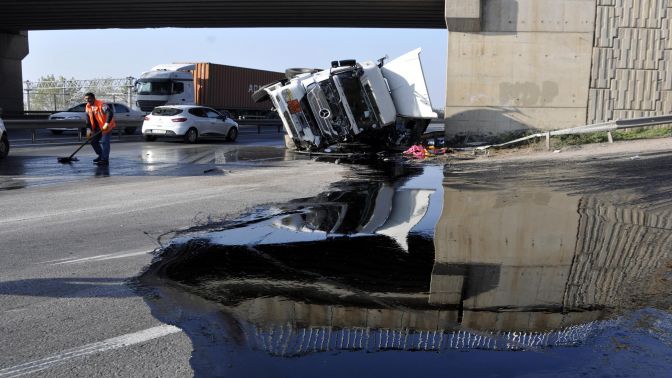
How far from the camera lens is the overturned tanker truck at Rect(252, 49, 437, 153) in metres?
17.3

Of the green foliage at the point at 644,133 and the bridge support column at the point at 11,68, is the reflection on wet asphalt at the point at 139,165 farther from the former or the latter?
the bridge support column at the point at 11,68

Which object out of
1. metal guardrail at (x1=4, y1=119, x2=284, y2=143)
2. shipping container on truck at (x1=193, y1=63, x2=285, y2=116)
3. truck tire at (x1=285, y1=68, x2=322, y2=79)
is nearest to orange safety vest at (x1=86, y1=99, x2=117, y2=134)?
truck tire at (x1=285, y1=68, x2=322, y2=79)

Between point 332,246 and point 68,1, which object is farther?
point 68,1

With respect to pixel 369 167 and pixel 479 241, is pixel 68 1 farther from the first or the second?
pixel 479 241

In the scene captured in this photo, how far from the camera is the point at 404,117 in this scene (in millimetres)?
18641

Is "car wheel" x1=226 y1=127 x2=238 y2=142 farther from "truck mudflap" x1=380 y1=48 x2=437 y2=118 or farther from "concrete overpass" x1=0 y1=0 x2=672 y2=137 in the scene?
"concrete overpass" x1=0 y1=0 x2=672 y2=137

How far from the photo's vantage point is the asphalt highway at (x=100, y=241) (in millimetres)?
3752

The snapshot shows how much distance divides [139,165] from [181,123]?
8.46 metres

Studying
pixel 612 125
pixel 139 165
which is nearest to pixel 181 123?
pixel 139 165

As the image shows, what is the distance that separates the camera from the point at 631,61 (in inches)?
781

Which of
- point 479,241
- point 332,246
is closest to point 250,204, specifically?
point 332,246

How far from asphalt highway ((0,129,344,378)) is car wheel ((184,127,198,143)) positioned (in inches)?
278

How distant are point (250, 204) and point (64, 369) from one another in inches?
231

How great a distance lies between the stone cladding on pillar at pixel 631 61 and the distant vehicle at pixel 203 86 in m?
18.1
